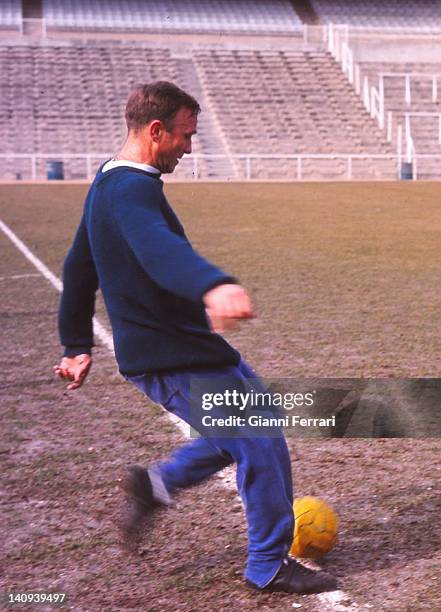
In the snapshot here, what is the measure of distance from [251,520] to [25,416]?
2.69 meters

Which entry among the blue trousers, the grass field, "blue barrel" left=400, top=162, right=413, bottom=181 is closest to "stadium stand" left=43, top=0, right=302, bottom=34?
"blue barrel" left=400, top=162, right=413, bottom=181

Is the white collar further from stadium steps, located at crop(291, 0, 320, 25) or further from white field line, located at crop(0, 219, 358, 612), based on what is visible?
stadium steps, located at crop(291, 0, 320, 25)

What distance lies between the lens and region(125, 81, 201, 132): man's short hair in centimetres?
298

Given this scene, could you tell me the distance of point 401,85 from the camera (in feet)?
135

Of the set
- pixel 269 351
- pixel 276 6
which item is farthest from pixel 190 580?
pixel 276 6

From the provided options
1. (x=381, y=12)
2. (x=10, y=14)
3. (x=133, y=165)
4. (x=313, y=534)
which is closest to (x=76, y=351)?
(x=133, y=165)

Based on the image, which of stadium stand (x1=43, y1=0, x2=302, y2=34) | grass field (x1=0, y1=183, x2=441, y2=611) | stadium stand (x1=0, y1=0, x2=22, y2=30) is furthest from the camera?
stadium stand (x1=43, y1=0, x2=302, y2=34)

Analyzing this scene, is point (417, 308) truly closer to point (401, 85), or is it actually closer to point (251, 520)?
point (251, 520)

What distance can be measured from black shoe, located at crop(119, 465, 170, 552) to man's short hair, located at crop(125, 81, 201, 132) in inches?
48.0

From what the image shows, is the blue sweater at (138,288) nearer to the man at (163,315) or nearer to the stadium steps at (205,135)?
the man at (163,315)

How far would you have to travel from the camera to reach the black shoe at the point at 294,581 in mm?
3234

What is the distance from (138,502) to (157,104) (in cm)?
140

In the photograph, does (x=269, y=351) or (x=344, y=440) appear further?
(x=269, y=351)

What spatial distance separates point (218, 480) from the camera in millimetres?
4434
